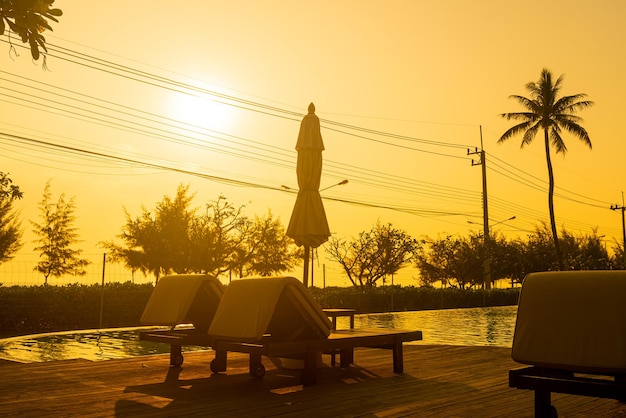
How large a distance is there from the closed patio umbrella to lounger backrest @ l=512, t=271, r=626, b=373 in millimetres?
5941

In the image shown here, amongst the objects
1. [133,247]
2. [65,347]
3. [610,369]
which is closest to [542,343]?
[610,369]

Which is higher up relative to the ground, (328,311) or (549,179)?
(549,179)

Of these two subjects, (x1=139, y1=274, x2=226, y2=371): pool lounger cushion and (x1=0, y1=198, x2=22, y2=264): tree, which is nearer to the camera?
(x1=139, y1=274, x2=226, y2=371): pool lounger cushion

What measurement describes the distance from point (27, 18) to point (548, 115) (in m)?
40.9

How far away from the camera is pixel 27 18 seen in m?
3.68

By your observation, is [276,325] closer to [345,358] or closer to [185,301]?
[185,301]

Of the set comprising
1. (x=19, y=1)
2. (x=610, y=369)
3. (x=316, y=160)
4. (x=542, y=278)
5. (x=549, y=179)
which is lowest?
(x=610, y=369)

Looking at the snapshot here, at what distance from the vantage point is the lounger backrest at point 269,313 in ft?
24.2

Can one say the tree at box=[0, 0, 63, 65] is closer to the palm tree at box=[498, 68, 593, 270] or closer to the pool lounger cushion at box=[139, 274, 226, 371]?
the pool lounger cushion at box=[139, 274, 226, 371]

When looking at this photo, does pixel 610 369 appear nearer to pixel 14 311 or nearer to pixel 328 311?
pixel 328 311

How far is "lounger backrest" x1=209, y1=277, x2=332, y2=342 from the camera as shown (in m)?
7.38

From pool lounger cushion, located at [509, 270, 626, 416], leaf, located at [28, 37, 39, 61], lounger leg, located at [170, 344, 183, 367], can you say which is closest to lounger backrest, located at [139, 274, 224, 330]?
lounger leg, located at [170, 344, 183, 367]

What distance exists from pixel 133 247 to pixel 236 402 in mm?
45085

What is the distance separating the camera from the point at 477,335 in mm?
17375
